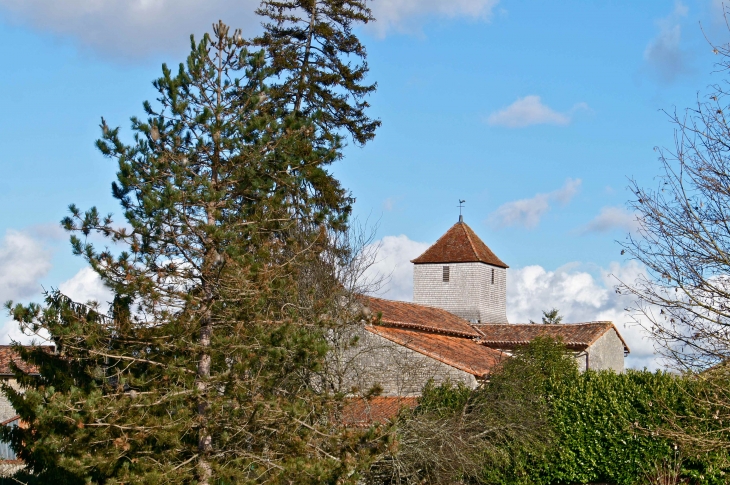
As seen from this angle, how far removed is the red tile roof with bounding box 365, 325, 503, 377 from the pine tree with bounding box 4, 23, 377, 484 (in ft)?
29.1

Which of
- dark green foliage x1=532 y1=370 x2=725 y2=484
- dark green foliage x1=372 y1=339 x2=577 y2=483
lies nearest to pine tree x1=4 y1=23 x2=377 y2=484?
dark green foliage x1=372 y1=339 x2=577 y2=483

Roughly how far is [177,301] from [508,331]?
80.9 ft

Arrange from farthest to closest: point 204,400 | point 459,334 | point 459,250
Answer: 1. point 459,250
2. point 459,334
3. point 204,400

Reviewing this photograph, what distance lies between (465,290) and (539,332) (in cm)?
810

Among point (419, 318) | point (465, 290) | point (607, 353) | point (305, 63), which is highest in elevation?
point (305, 63)

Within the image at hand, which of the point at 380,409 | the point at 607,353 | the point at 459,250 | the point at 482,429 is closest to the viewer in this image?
the point at 482,429

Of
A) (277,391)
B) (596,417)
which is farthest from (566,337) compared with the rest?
(277,391)

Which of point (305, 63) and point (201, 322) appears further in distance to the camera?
point (305, 63)

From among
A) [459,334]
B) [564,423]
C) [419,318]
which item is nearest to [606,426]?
[564,423]

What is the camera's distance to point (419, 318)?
29.8 metres

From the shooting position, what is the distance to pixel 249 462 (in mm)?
11484

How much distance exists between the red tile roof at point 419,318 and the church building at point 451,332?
0.05 metres

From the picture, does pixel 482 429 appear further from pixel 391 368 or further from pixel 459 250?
pixel 459 250

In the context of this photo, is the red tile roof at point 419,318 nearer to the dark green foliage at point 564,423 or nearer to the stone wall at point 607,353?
the stone wall at point 607,353
